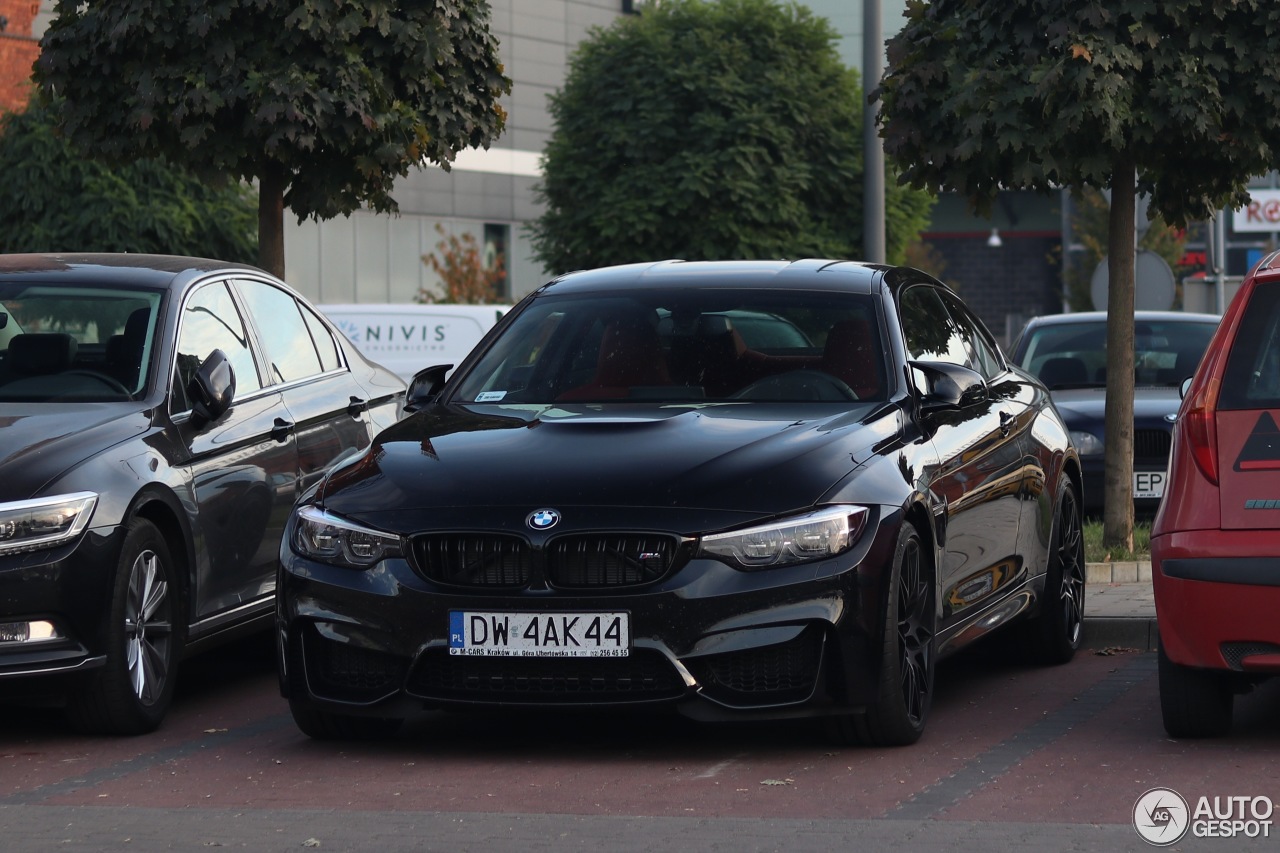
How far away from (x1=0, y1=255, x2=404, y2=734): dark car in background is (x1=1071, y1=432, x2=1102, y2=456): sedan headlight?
602cm

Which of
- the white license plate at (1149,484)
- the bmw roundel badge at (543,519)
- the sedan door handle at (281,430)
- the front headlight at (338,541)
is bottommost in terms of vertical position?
the white license plate at (1149,484)

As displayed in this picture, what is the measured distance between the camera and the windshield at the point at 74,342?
A: 795cm

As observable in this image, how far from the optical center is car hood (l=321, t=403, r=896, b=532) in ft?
21.3

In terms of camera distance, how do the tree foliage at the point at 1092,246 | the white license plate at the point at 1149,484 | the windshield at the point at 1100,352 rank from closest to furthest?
the white license plate at the point at 1149,484, the windshield at the point at 1100,352, the tree foliage at the point at 1092,246

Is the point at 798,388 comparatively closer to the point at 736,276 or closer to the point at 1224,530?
the point at 736,276

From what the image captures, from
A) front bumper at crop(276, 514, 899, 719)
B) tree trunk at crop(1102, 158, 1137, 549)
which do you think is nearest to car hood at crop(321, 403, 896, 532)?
front bumper at crop(276, 514, 899, 719)

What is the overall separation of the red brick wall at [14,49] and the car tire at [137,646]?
32.4m

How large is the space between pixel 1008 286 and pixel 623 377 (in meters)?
72.9

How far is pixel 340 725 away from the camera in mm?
7141

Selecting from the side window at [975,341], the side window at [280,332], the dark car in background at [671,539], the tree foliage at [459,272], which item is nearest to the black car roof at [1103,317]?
the side window at [975,341]

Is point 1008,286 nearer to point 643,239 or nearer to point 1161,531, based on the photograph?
point 643,239

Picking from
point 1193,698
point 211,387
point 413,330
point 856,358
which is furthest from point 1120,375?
point 413,330

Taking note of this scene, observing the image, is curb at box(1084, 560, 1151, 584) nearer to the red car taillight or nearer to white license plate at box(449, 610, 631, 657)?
the red car taillight

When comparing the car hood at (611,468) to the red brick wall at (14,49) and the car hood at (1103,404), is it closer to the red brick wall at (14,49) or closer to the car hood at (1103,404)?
the car hood at (1103,404)
